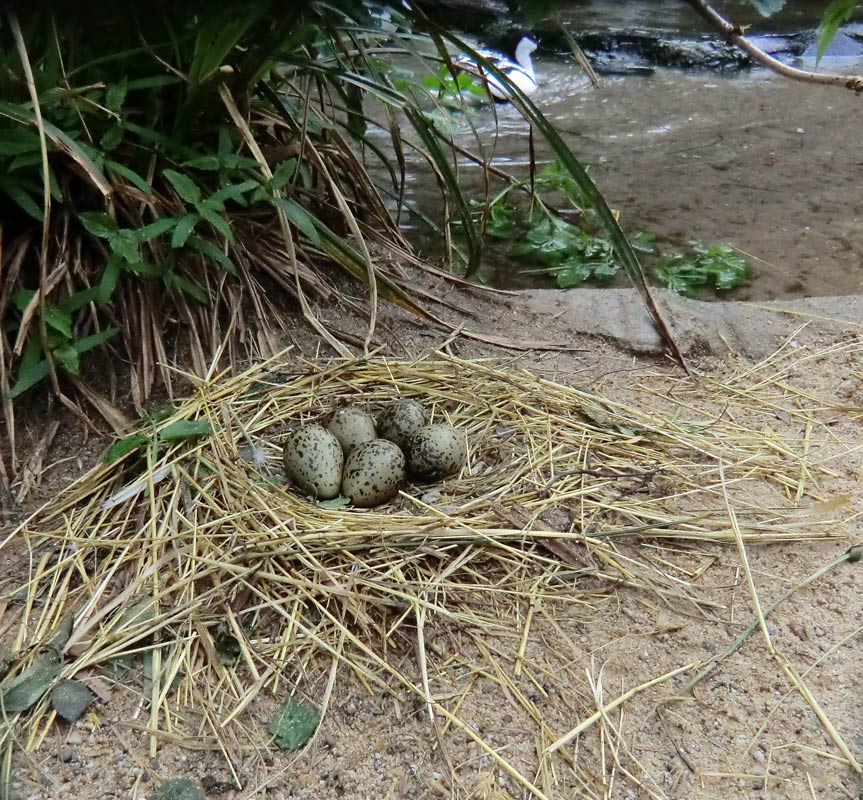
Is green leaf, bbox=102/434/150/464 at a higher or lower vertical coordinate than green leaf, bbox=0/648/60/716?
higher

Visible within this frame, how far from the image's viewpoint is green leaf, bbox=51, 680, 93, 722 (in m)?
1.41

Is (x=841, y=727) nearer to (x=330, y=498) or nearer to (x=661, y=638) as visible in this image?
(x=661, y=638)

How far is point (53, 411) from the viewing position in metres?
1.96

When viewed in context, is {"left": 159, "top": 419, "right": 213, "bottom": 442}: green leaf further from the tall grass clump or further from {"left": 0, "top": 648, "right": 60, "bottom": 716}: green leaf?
{"left": 0, "top": 648, "right": 60, "bottom": 716}: green leaf

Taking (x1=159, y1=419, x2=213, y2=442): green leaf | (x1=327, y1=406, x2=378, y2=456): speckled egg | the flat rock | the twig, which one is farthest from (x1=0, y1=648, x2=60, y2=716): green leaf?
the flat rock

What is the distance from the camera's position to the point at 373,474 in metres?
1.84

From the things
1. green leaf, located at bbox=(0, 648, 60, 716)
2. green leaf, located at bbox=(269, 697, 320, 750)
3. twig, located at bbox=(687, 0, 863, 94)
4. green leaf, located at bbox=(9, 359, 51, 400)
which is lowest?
green leaf, located at bbox=(269, 697, 320, 750)

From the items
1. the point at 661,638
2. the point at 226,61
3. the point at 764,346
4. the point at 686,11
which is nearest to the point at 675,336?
the point at 764,346

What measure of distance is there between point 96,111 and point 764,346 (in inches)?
75.6

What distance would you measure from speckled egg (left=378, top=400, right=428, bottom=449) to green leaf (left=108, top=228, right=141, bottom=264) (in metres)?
0.66

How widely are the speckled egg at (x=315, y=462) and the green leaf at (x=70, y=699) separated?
60cm

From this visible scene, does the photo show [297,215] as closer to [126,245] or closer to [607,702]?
[126,245]

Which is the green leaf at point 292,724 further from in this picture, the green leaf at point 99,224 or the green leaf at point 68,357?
the green leaf at point 99,224

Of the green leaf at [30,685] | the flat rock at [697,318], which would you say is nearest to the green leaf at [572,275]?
the flat rock at [697,318]
